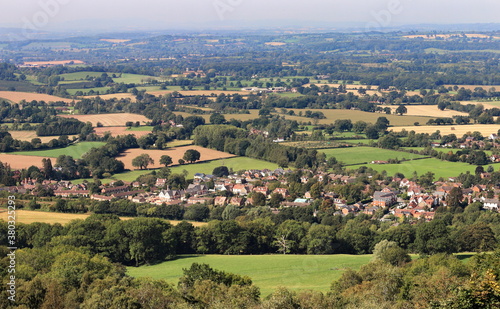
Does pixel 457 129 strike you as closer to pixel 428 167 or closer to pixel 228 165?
pixel 428 167

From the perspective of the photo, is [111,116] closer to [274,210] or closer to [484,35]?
[274,210]

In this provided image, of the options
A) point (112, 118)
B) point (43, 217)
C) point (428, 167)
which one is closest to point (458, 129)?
point (428, 167)

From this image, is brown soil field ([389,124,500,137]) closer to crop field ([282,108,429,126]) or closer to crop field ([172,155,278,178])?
crop field ([282,108,429,126])

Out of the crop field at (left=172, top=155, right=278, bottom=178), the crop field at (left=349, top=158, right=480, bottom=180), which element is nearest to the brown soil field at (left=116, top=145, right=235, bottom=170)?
the crop field at (left=172, top=155, right=278, bottom=178)

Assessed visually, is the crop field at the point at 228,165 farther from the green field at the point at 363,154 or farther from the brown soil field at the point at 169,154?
the green field at the point at 363,154

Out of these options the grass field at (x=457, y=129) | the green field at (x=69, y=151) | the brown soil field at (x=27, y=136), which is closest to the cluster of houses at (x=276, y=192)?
the green field at (x=69, y=151)

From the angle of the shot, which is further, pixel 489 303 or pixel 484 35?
pixel 484 35

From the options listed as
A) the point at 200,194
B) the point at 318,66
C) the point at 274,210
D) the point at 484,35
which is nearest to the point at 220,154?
the point at 200,194
